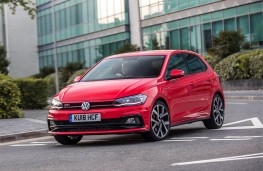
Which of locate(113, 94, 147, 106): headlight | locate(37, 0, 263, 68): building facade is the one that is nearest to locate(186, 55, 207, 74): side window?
locate(113, 94, 147, 106): headlight

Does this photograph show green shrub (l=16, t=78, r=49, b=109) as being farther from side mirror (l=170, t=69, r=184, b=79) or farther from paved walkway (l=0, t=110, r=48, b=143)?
side mirror (l=170, t=69, r=184, b=79)

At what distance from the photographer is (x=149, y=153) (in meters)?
9.17

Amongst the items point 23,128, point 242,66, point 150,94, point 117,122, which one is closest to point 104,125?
point 117,122

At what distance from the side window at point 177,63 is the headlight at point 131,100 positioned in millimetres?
1231

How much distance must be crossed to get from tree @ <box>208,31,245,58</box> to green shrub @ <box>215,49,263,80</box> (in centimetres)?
89

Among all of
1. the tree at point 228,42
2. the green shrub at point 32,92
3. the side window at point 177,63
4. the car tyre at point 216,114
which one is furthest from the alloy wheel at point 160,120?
the tree at point 228,42

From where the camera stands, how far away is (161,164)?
7.95 m

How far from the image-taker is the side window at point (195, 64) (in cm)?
1266

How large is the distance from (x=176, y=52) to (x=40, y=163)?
4.47m

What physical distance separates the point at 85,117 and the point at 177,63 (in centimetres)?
243

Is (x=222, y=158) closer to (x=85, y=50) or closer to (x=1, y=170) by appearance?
(x=1, y=170)

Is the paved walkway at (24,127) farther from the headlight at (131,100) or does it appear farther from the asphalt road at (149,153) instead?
the headlight at (131,100)

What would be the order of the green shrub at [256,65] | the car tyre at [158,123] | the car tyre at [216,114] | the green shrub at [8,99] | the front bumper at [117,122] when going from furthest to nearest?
the green shrub at [256,65], the green shrub at [8,99], the car tyre at [216,114], the car tyre at [158,123], the front bumper at [117,122]

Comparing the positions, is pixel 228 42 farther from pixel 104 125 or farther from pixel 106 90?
pixel 104 125
